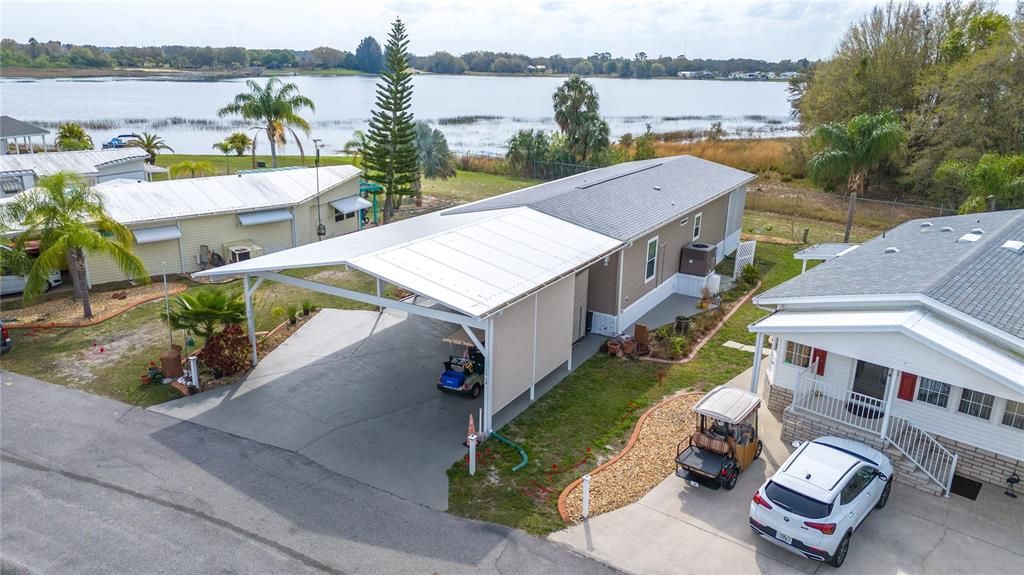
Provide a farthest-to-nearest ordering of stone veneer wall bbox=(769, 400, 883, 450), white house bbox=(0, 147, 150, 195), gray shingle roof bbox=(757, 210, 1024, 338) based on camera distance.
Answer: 1. white house bbox=(0, 147, 150, 195)
2. gray shingle roof bbox=(757, 210, 1024, 338)
3. stone veneer wall bbox=(769, 400, 883, 450)

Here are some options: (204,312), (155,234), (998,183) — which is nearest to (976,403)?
(204,312)

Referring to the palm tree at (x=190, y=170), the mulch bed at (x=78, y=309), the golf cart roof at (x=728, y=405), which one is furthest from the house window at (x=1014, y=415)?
the palm tree at (x=190, y=170)

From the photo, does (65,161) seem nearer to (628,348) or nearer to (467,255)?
(467,255)

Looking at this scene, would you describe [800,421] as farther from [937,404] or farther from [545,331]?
[545,331]

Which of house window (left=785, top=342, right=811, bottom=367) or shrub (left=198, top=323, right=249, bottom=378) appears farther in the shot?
shrub (left=198, top=323, right=249, bottom=378)

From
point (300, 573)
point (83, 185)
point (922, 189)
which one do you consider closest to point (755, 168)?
point (922, 189)

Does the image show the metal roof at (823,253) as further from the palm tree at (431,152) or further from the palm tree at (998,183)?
the palm tree at (431,152)

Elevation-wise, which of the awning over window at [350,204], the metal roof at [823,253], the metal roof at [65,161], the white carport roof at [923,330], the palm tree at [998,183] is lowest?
the awning over window at [350,204]

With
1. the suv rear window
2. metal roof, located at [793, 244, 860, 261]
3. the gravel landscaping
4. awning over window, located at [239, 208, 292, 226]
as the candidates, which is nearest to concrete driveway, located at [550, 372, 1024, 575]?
the gravel landscaping

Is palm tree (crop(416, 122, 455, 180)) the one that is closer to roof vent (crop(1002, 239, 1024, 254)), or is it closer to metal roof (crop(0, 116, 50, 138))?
metal roof (crop(0, 116, 50, 138))
